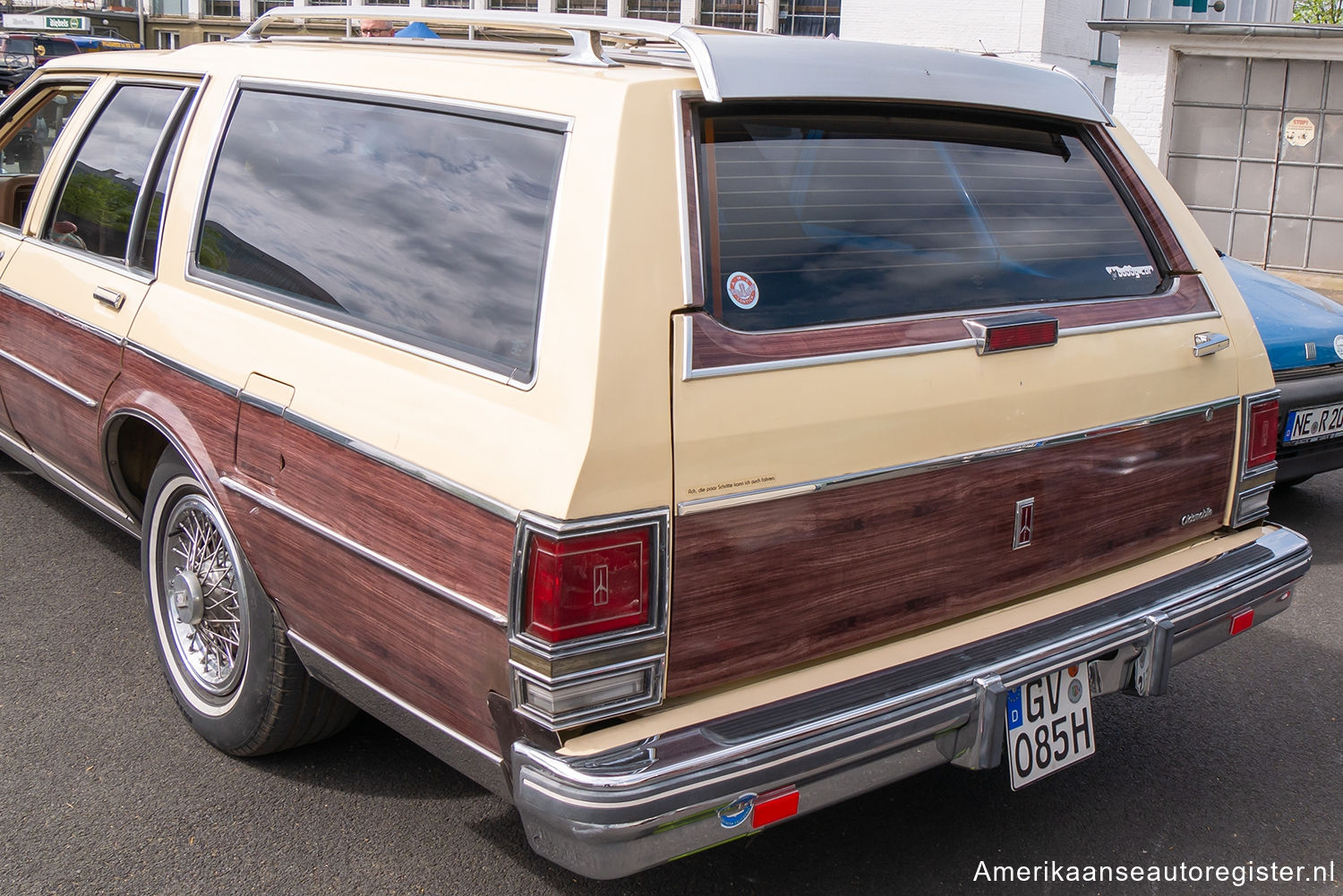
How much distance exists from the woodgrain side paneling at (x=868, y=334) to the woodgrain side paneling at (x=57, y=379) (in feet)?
6.43

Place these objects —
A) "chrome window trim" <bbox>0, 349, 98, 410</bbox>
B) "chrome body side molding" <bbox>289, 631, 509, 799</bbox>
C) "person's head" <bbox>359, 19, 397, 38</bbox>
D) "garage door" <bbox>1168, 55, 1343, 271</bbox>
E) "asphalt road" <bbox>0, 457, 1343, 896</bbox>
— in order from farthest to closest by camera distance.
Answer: "garage door" <bbox>1168, 55, 1343, 271</bbox> < "person's head" <bbox>359, 19, 397, 38</bbox> < "chrome window trim" <bbox>0, 349, 98, 410</bbox> < "asphalt road" <bbox>0, 457, 1343, 896</bbox> < "chrome body side molding" <bbox>289, 631, 509, 799</bbox>

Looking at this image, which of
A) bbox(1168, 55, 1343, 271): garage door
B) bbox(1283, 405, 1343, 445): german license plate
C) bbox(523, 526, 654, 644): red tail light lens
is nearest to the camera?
bbox(523, 526, 654, 644): red tail light lens

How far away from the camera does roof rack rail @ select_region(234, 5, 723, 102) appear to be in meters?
2.25

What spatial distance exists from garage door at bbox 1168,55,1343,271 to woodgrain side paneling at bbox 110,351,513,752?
37.4 feet

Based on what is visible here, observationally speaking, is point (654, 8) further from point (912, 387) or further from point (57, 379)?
point (912, 387)

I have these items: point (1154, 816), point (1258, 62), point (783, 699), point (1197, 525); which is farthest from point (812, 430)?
point (1258, 62)

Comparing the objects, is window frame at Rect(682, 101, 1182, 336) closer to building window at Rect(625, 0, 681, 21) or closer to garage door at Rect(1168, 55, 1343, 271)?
garage door at Rect(1168, 55, 1343, 271)

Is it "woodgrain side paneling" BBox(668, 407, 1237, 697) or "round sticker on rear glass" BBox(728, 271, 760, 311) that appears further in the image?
"round sticker on rear glass" BBox(728, 271, 760, 311)

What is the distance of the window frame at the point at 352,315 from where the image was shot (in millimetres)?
2152

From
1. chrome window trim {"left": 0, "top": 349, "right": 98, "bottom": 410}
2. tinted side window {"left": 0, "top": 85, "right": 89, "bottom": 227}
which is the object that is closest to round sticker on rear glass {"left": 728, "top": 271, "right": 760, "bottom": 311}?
chrome window trim {"left": 0, "top": 349, "right": 98, "bottom": 410}

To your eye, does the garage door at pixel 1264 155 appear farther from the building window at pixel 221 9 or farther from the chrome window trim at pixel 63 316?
the building window at pixel 221 9

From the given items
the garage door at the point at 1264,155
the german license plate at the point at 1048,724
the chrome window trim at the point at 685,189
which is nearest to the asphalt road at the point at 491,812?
the german license plate at the point at 1048,724

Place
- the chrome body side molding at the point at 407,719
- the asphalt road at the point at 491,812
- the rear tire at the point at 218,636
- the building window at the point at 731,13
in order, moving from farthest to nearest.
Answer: the building window at the point at 731,13, the rear tire at the point at 218,636, the asphalt road at the point at 491,812, the chrome body side molding at the point at 407,719

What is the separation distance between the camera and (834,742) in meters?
2.17
